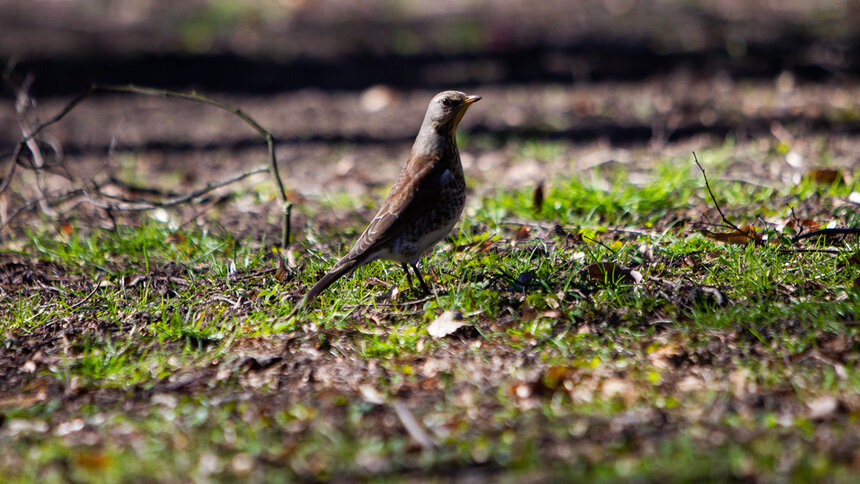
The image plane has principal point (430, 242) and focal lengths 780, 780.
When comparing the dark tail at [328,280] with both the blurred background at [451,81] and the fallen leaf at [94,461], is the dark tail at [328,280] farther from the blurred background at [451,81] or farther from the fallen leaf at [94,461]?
the blurred background at [451,81]

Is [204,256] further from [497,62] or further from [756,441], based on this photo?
[497,62]

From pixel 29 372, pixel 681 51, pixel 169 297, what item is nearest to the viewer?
pixel 29 372

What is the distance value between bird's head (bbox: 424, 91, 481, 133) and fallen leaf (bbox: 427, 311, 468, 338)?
1.11 meters

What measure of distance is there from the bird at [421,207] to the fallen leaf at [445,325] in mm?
333

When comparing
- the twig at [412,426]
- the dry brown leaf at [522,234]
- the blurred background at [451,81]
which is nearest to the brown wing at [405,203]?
the dry brown leaf at [522,234]

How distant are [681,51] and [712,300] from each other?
6178mm

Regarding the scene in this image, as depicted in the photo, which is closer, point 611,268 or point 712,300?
point 712,300

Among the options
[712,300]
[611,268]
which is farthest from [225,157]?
[712,300]

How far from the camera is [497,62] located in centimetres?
964

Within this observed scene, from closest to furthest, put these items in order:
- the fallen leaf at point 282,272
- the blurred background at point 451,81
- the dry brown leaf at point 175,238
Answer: the fallen leaf at point 282,272, the dry brown leaf at point 175,238, the blurred background at point 451,81

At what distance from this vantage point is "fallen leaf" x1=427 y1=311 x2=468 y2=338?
375 cm

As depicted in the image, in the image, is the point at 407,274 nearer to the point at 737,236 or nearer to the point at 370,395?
the point at 370,395

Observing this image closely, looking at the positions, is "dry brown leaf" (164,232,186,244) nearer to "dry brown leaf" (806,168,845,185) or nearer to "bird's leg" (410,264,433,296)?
"bird's leg" (410,264,433,296)

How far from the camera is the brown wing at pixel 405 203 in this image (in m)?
3.98
